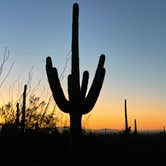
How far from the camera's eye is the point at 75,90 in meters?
8.37

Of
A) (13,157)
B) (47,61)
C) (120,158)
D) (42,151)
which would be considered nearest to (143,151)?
(120,158)

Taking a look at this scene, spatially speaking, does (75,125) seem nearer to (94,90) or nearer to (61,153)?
(94,90)

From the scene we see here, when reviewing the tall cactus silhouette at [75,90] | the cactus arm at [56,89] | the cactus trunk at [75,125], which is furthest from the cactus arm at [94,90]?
the cactus arm at [56,89]

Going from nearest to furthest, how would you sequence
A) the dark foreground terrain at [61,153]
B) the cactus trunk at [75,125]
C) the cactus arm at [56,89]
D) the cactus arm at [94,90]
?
the cactus arm at [56,89]
the cactus trunk at [75,125]
the cactus arm at [94,90]
the dark foreground terrain at [61,153]

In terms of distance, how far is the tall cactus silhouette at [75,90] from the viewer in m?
8.30

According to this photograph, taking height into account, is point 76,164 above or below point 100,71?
below

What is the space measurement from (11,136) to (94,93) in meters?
3.63

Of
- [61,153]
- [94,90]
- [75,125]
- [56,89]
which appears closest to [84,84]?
[94,90]

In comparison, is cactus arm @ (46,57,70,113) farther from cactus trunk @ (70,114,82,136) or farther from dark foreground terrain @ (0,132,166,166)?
dark foreground terrain @ (0,132,166,166)

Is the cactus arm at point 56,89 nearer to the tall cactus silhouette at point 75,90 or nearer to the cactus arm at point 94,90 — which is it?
the tall cactus silhouette at point 75,90

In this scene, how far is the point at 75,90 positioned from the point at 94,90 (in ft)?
1.53

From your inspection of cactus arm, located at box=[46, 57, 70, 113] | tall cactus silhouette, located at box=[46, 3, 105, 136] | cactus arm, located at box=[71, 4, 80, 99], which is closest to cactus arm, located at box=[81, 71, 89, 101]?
tall cactus silhouette, located at box=[46, 3, 105, 136]

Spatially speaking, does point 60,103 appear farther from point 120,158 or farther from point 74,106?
point 120,158

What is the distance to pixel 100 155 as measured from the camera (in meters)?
11.2
